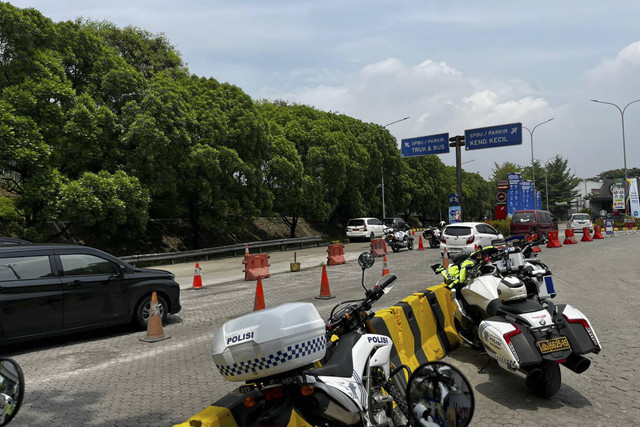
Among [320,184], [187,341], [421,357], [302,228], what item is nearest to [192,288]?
[187,341]

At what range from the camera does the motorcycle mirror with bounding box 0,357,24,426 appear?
3420mm

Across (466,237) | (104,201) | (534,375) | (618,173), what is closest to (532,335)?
(534,375)

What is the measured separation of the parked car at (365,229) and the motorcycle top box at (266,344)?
28897 millimetres

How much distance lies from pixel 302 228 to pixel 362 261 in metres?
36.9

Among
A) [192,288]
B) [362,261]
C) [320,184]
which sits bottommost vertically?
[192,288]

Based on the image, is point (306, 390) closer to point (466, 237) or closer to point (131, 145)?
point (466, 237)

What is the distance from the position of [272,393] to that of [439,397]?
51.8 inches

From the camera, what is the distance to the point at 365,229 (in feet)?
105

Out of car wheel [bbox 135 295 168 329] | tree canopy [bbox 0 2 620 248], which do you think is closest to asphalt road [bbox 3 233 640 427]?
car wheel [bbox 135 295 168 329]

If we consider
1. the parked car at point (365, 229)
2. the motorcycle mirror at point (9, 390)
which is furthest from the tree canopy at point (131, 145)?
the motorcycle mirror at point (9, 390)

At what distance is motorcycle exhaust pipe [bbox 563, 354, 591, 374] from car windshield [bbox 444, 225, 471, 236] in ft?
46.0

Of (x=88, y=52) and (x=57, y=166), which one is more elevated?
(x=88, y=52)

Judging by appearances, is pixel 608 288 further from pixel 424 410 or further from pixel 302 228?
pixel 302 228

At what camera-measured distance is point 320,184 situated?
106 ft
